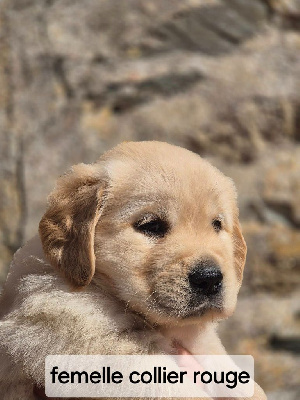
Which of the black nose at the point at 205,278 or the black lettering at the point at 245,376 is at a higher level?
the black nose at the point at 205,278

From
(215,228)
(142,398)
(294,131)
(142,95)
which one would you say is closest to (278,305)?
(294,131)

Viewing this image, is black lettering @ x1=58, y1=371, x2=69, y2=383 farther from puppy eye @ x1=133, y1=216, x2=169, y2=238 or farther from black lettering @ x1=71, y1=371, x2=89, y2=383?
puppy eye @ x1=133, y1=216, x2=169, y2=238

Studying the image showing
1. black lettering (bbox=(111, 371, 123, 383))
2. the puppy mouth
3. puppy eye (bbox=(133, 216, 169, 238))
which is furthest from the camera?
puppy eye (bbox=(133, 216, 169, 238))

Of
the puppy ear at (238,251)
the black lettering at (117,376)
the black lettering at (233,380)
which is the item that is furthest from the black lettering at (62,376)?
the puppy ear at (238,251)

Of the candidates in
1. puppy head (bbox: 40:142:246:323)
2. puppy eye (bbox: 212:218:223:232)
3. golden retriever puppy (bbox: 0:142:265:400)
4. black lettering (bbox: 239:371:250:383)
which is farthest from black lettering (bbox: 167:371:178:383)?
puppy eye (bbox: 212:218:223:232)

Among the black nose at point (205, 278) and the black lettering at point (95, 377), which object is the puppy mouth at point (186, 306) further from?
the black lettering at point (95, 377)

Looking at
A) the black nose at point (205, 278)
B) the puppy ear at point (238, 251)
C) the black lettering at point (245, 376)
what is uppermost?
the black nose at point (205, 278)

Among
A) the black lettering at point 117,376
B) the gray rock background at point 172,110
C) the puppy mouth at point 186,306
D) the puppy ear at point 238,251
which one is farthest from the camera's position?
the gray rock background at point 172,110

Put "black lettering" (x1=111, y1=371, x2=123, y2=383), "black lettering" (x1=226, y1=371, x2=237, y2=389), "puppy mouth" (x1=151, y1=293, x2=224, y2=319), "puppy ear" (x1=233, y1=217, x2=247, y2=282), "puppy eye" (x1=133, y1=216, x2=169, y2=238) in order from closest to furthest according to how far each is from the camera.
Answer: "black lettering" (x1=111, y1=371, x2=123, y2=383), "puppy mouth" (x1=151, y1=293, x2=224, y2=319), "puppy eye" (x1=133, y1=216, x2=169, y2=238), "black lettering" (x1=226, y1=371, x2=237, y2=389), "puppy ear" (x1=233, y1=217, x2=247, y2=282)

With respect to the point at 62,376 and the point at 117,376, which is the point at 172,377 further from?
the point at 62,376
